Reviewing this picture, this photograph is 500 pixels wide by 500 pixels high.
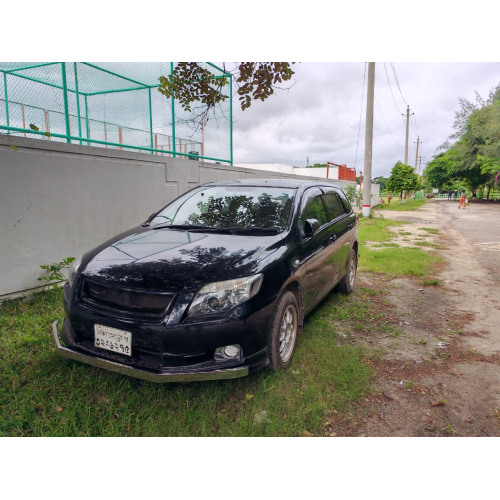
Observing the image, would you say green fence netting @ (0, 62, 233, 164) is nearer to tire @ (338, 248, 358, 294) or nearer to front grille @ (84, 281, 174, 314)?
front grille @ (84, 281, 174, 314)

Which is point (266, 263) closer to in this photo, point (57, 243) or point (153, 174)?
point (57, 243)

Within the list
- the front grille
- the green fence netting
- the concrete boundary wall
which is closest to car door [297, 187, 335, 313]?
the front grille

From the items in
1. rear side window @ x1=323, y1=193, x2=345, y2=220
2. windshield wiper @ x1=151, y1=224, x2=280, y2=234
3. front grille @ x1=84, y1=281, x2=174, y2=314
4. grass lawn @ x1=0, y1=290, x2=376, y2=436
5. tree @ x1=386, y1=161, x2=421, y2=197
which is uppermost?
tree @ x1=386, y1=161, x2=421, y2=197

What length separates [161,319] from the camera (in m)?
2.59

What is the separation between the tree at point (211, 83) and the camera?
5180mm

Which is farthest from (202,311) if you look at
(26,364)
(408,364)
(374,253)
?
(374,253)

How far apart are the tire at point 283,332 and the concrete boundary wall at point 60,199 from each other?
3611mm

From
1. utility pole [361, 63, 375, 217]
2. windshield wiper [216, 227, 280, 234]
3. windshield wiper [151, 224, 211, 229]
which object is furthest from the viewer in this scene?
utility pole [361, 63, 375, 217]

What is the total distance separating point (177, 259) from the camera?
9.69ft

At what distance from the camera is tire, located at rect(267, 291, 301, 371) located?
2953 millimetres

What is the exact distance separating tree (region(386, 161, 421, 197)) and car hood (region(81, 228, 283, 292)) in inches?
1379

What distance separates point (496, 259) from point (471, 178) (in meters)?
47.2

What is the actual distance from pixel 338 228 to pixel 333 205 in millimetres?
374

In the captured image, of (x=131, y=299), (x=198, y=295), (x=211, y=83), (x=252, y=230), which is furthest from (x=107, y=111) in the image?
(x=198, y=295)
